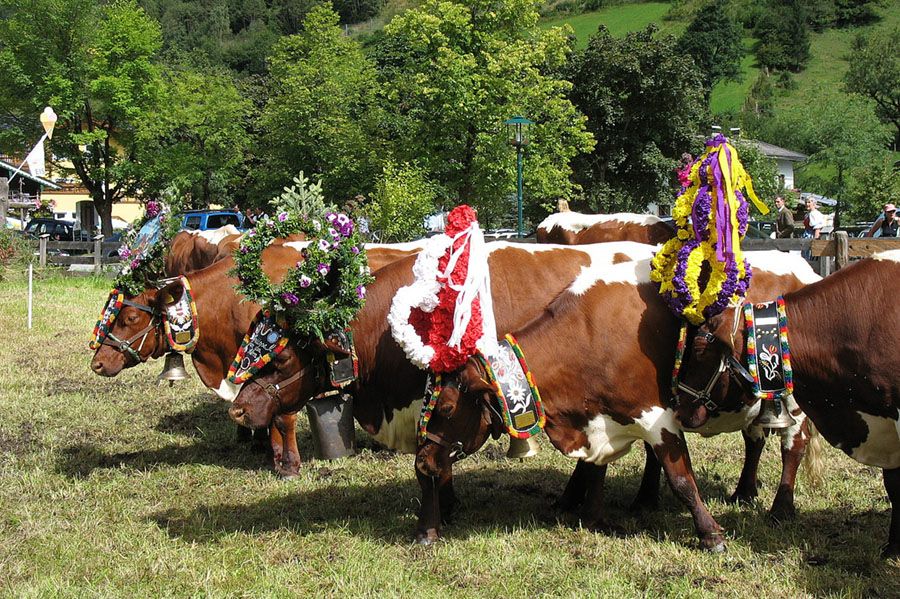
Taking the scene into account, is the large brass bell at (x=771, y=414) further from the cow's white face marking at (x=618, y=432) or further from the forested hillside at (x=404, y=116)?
the forested hillside at (x=404, y=116)

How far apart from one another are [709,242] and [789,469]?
187 centimetres

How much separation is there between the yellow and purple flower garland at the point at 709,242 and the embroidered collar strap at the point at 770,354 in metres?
0.21

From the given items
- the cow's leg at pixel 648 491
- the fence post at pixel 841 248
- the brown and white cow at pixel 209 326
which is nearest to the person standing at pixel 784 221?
the fence post at pixel 841 248

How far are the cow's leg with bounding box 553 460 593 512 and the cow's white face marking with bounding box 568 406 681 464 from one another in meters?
0.75

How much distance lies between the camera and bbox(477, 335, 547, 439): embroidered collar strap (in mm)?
4918

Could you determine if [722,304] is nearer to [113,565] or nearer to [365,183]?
[113,565]

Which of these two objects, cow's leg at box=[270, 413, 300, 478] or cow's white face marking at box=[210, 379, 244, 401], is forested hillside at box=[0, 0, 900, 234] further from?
cow's leg at box=[270, 413, 300, 478]

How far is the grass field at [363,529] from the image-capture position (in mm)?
4668

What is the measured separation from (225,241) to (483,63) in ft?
75.6

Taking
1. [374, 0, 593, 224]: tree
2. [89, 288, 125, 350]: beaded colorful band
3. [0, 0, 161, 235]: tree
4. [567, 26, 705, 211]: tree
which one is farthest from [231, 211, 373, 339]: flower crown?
[0, 0, 161, 235]: tree

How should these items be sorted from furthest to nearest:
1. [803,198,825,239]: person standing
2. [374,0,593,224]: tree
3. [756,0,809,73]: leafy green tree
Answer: [756,0,809,73]: leafy green tree
[374,0,593,224]: tree
[803,198,825,239]: person standing

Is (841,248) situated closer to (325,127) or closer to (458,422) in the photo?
(458,422)

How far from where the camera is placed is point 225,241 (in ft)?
32.2

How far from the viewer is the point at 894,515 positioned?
4840 millimetres
